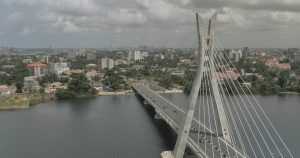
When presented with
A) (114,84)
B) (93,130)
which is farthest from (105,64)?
(93,130)

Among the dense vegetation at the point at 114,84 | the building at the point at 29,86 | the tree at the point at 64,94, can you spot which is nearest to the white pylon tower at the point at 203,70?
the tree at the point at 64,94

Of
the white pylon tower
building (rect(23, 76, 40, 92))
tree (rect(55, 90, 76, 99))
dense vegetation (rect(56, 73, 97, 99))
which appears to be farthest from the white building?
the white pylon tower

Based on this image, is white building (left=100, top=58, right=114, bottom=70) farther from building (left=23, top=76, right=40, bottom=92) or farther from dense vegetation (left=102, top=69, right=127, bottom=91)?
building (left=23, top=76, right=40, bottom=92)

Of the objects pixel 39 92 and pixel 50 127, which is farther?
pixel 39 92

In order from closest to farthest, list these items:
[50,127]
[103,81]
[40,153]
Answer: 1. [40,153]
2. [50,127]
3. [103,81]

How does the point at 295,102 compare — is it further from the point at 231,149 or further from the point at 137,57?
the point at 137,57

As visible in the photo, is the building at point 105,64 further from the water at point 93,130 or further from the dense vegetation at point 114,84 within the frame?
the water at point 93,130

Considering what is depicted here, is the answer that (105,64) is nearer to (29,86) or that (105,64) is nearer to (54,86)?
(54,86)

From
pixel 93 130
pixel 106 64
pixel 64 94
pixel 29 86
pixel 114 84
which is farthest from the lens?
pixel 106 64

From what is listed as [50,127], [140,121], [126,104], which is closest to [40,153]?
[50,127]
